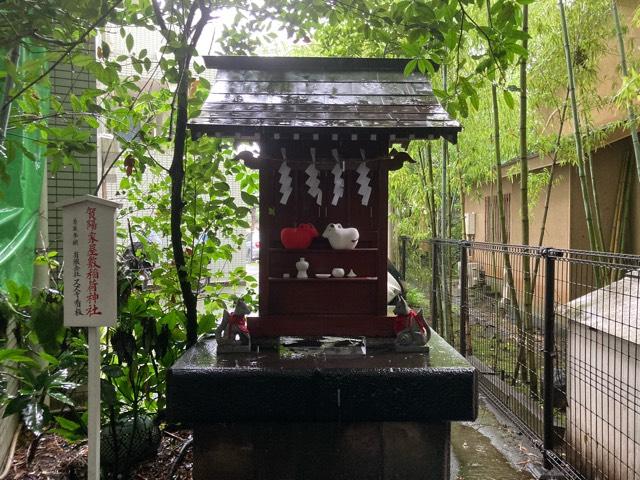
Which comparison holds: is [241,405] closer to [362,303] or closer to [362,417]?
[362,417]

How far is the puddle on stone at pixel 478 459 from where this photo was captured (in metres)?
3.83

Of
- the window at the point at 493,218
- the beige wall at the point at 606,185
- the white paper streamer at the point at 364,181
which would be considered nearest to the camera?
Answer: the white paper streamer at the point at 364,181

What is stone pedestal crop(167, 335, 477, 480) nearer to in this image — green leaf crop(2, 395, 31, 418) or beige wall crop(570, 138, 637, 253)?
green leaf crop(2, 395, 31, 418)

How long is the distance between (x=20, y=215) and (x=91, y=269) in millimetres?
1747

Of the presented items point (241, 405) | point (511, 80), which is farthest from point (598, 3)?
point (241, 405)

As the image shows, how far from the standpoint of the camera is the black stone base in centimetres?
342

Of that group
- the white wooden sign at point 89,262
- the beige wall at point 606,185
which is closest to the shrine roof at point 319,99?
the white wooden sign at point 89,262

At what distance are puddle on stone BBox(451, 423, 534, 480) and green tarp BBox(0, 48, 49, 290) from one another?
12.7ft

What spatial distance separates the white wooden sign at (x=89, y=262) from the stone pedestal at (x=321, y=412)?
2.54 feet

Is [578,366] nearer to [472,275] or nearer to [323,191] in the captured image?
[323,191]

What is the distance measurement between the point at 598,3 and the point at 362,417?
5.56m

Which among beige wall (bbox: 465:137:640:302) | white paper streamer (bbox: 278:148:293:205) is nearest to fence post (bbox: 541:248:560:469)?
white paper streamer (bbox: 278:148:293:205)

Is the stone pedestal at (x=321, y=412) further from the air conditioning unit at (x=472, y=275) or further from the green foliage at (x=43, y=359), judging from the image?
the air conditioning unit at (x=472, y=275)

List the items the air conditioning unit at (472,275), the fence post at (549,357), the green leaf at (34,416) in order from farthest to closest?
1. the air conditioning unit at (472,275)
2. the fence post at (549,357)
3. the green leaf at (34,416)
